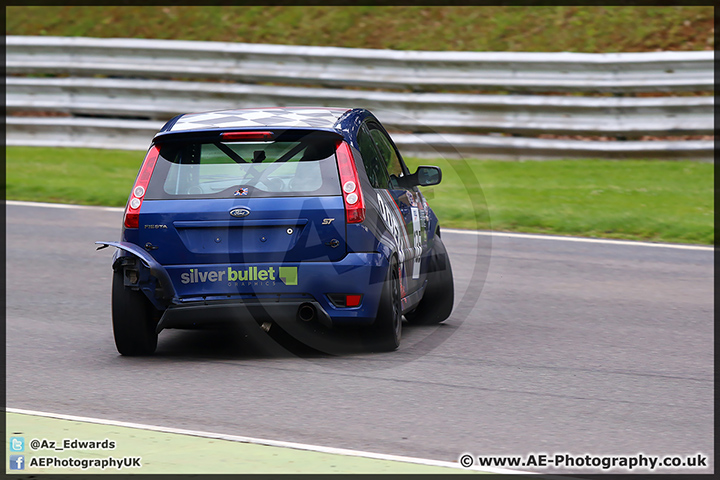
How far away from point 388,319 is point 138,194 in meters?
1.81

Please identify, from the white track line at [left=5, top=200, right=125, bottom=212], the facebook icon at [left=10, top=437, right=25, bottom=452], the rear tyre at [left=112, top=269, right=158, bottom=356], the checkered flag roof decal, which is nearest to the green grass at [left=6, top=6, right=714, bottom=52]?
the white track line at [left=5, top=200, right=125, bottom=212]

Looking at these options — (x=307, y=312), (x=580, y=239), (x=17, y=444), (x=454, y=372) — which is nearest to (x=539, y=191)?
(x=580, y=239)

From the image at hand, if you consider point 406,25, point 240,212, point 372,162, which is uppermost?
point 406,25

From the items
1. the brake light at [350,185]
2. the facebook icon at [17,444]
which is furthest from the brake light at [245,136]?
the facebook icon at [17,444]

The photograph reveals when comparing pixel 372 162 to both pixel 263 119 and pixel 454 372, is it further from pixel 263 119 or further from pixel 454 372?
pixel 454 372

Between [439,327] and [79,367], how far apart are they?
2780 millimetres

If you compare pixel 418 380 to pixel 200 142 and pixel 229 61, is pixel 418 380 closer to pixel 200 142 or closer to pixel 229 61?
pixel 200 142

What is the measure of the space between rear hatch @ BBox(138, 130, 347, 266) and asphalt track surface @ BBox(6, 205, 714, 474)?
0.60 meters

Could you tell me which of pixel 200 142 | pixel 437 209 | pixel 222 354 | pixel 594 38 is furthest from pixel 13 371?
pixel 594 38

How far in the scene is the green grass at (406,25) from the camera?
17859 millimetres

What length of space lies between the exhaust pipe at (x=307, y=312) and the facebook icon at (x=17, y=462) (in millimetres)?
2222

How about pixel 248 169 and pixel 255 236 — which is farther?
pixel 248 169

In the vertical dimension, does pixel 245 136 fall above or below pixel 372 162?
above

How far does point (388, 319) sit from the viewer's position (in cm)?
699
